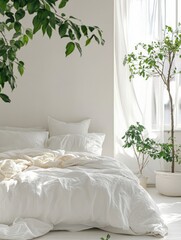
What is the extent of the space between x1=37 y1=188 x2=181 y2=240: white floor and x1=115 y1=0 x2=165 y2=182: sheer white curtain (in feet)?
2.53

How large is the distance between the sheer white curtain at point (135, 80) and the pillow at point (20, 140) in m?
1.17

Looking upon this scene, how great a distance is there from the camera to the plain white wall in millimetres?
5336

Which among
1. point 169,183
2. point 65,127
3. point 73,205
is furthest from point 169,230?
point 65,127

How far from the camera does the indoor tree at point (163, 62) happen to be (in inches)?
194

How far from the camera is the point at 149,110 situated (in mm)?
5562

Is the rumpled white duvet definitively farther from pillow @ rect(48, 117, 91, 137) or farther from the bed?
pillow @ rect(48, 117, 91, 137)

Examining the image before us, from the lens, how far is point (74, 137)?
4840 millimetres

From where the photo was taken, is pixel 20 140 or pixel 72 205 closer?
pixel 72 205

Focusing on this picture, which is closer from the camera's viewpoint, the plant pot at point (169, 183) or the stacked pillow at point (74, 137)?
the stacked pillow at point (74, 137)

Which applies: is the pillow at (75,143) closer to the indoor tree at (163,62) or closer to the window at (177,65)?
the indoor tree at (163,62)

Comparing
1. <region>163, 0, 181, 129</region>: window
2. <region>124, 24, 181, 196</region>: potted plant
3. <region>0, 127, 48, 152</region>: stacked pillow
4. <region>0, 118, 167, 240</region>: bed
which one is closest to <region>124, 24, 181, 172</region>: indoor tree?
<region>124, 24, 181, 196</region>: potted plant

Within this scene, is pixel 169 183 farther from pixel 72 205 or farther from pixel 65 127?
pixel 72 205

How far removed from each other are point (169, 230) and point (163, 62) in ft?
7.48

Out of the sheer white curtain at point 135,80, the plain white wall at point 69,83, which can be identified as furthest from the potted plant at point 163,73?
the plain white wall at point 69,83
